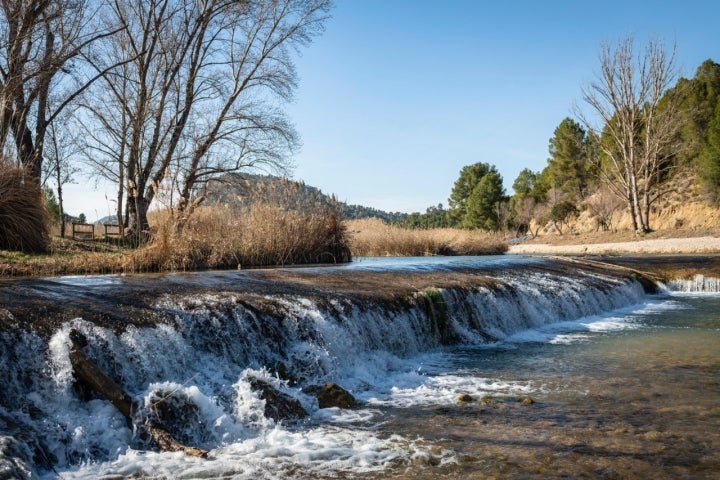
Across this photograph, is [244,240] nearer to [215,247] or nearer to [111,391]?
[215,247]

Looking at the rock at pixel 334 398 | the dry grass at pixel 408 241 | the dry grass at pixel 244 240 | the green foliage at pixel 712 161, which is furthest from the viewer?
the green foliage at pixel 712 161

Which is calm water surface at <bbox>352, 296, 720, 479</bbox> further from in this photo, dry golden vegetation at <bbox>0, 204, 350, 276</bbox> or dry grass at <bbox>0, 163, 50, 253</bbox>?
dry grass at <bbox>0, 163, 50, 253</bbox>

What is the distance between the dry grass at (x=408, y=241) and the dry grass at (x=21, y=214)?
35.2 feet

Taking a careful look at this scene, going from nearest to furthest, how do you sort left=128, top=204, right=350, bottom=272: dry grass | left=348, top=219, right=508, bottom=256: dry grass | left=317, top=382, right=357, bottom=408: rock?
1. left=317, top=382, right=357, bottom=408: rock
2. left=128, top=204, right=350, bottom=272: dry grass
3. left=348, top=219, right=508, bottom=256: dry grass

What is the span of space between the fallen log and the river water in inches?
3.1

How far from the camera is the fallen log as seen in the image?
3.89m

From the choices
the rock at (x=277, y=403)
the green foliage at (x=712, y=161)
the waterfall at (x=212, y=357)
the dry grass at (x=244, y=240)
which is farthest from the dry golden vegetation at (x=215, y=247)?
the green foliage at (x=712, y=161)

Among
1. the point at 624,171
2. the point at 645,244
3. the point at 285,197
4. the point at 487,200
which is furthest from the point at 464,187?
the point at 285,197

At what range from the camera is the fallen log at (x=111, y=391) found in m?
3.89

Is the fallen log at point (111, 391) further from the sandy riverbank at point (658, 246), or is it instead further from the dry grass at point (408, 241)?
the sandy riverbank at point (658, 246)

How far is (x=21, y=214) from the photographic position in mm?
11547

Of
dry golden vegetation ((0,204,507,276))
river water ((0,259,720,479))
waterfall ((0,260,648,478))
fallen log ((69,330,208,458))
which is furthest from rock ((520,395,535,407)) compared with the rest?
dry golden vegetation ((0,204,507,276))

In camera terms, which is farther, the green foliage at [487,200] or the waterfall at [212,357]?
the green foliage at [487,200]

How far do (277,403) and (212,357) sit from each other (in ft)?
2.85
